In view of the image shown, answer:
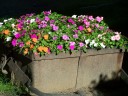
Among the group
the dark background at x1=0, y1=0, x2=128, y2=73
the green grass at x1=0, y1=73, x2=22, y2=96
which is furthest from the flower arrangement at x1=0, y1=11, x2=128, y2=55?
the dark background at x1=0, y1=0, x2=128, y2=73

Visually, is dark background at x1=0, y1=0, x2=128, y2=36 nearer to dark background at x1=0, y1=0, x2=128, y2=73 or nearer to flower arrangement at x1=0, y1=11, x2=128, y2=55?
dark background at x1=0, y1=0, x2=128, y2=73

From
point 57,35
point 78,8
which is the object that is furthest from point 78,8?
point 57,35

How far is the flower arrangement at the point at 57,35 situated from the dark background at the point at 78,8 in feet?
10.4

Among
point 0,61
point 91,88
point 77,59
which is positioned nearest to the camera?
point 77,59

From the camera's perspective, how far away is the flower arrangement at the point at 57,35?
421 cm

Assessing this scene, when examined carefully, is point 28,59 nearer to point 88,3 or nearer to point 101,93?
point 101,93

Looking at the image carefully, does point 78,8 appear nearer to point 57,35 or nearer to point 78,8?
point 78,8

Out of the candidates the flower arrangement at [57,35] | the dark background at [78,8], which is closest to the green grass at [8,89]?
the flower arrangement at [57,35]

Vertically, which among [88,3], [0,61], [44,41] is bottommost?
[0,61]

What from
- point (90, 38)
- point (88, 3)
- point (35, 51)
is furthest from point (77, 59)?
point (88, 3)

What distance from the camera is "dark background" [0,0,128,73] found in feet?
29.7

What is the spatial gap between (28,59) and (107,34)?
1187 millimetres

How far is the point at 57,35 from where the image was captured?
4340 millimetres

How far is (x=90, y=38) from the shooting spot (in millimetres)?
4426
